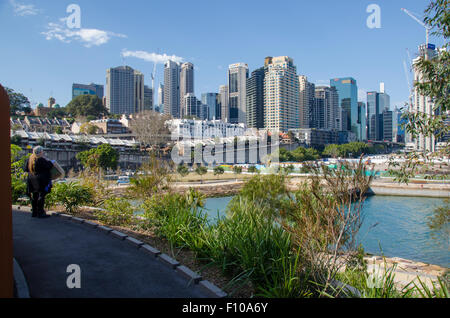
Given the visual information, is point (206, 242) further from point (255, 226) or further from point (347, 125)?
point (347, 125)

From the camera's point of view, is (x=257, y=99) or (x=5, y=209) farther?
(x=257, y=99)

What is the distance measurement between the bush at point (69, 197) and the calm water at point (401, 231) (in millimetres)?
3908

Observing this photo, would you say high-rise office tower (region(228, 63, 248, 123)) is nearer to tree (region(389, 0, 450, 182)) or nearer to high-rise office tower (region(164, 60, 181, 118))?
high-rise office tower (region(164, 60, 181, 118))

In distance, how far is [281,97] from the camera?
132250mm

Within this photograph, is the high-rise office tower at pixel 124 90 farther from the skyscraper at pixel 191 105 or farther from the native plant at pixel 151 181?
the native plant at pixel 151 181

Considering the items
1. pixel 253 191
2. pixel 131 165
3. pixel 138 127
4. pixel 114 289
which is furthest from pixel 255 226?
pixel 138 127

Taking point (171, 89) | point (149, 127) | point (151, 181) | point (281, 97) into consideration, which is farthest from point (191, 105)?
point (151, 181)

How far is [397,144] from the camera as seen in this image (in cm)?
15575

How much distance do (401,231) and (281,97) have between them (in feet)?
383

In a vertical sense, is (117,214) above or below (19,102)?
below

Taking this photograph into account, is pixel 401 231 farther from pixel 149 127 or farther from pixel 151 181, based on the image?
pixel 149 127

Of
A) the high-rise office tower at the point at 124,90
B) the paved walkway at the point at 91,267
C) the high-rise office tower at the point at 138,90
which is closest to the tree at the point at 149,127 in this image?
the paved walkway at the point at 91,267

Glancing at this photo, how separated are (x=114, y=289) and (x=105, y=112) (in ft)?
358

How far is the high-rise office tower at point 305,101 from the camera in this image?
480 feet
